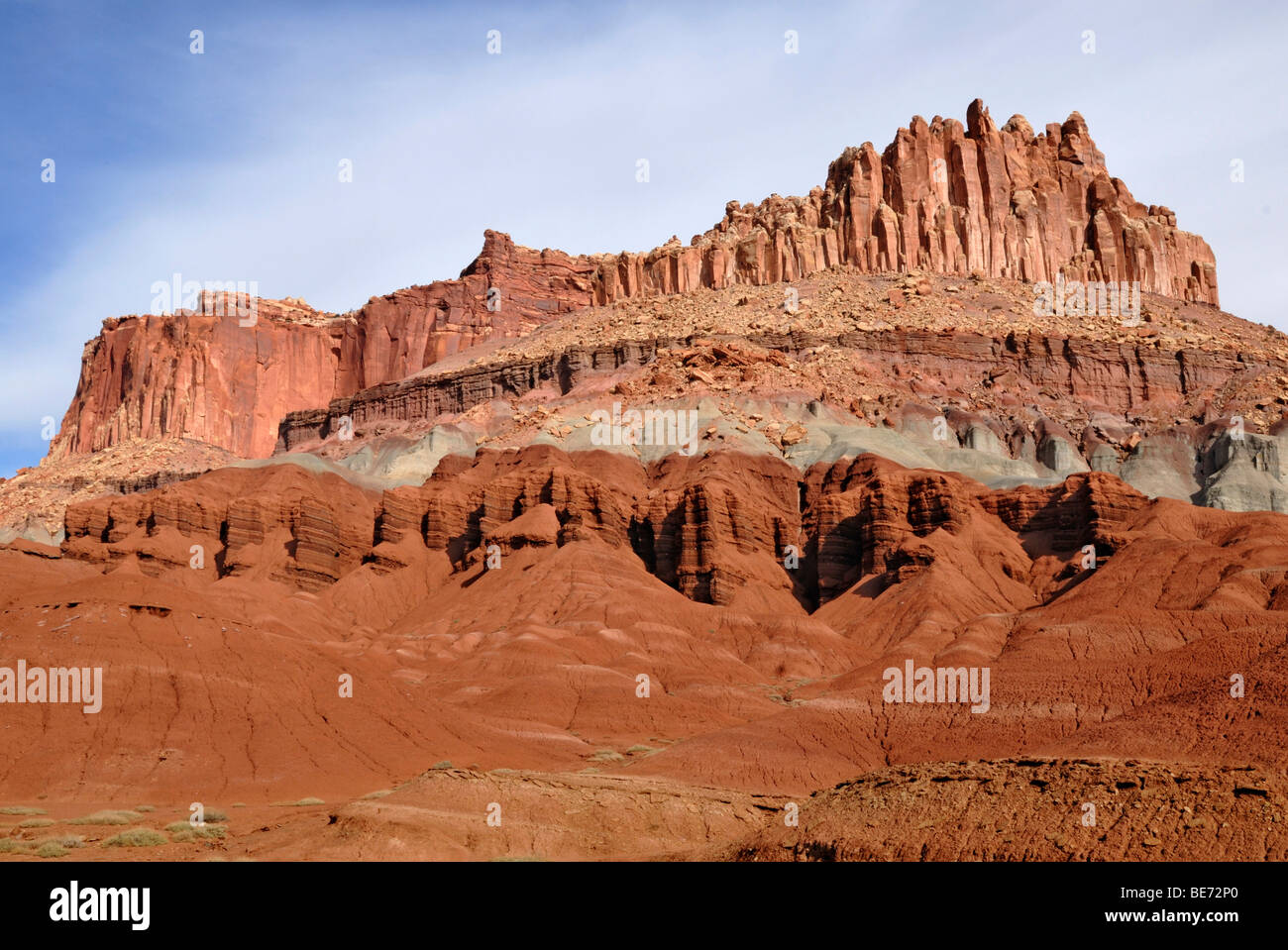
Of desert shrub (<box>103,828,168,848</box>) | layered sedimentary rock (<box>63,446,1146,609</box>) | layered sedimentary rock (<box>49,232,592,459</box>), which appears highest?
layered sedimentary rock (<box>49,232,592,459</box>)

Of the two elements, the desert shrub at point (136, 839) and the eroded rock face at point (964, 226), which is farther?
the eroded rock face at point (964, 226)

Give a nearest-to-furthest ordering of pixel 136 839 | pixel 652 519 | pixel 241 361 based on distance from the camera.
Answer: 1. pixel 136 839
2. pixel 652 519
3. pixel 241 361

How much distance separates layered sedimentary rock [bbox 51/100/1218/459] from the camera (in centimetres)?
16550

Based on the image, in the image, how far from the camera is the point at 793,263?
164875 mm

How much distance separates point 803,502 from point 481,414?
146ft

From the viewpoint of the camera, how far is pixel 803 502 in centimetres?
10494

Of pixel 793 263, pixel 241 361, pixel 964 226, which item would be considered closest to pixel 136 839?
pixel 793 263

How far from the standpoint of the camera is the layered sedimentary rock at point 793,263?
166 meters

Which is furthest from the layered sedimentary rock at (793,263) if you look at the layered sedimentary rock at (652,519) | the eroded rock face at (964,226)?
the layered sedimentary rock at (652,519)

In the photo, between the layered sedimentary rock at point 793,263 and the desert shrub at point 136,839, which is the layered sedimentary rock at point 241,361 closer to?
the layered sedimentary rock at point 793,263

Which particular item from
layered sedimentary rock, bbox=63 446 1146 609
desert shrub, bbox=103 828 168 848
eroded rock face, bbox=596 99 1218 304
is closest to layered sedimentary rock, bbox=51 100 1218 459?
eroded rock face, bbox=596 99 1218 304

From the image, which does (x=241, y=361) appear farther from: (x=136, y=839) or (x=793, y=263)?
(x=136, y=839)

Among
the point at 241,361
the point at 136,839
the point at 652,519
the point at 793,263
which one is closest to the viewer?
the point at 136,839

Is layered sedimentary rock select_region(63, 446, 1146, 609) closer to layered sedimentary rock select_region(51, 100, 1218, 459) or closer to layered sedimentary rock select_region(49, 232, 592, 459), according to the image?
layered sedimentary rock select_region(51, 100, 1218, 459)
